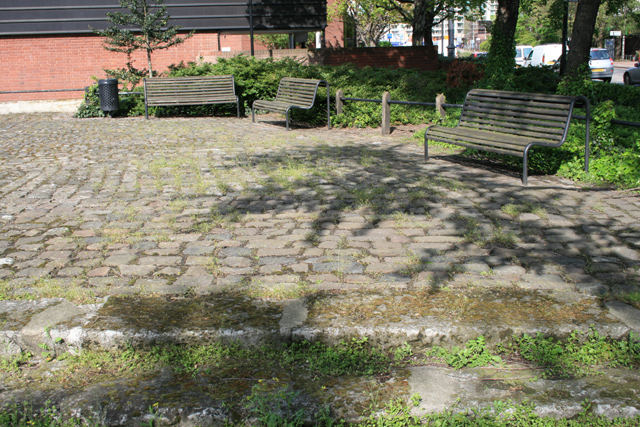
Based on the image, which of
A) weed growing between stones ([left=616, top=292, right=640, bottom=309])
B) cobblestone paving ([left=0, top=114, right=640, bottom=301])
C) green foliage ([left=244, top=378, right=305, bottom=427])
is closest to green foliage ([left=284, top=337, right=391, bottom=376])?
green foliage ([left=244, top=378, right=305, bottom=427])

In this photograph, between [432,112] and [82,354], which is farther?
[432,112]

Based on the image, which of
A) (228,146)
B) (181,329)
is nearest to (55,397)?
(181,329)

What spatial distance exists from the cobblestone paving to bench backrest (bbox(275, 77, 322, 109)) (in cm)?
318

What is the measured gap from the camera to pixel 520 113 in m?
7.70

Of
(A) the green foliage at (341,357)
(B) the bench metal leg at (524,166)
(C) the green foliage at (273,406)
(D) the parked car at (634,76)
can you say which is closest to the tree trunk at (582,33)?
(B) the bench metal leg at (524,166)

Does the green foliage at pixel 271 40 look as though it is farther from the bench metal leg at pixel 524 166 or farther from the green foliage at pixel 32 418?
the green foliage at pixel 32 418

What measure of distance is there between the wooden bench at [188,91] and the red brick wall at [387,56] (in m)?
8.90

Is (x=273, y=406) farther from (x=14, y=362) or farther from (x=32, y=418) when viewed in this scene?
(x=14, y=362)

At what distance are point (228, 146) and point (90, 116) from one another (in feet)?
24.1

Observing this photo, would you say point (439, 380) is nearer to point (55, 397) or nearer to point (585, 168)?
point (55, 397)

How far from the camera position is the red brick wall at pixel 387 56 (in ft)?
77.2

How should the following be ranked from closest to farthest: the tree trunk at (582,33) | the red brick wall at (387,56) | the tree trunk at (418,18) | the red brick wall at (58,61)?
the tree trunk at (582,33) < the red brick wall at (387,56) < the red brick wall at (58,61) < the tree trunk at (418,18)

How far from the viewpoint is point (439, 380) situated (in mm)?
3133

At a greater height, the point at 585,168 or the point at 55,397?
the point at 585,168
